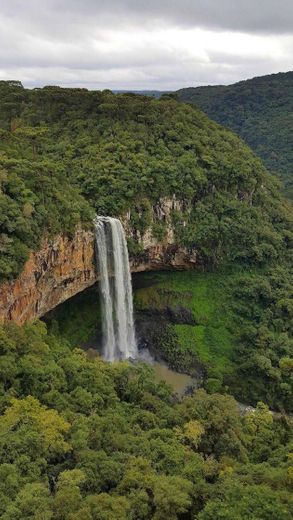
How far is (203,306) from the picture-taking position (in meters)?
34.9

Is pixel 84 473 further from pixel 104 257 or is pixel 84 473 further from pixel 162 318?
pixel 162 318

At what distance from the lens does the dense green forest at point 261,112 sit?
79438mm

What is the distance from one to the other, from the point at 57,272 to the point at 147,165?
36.9 feet

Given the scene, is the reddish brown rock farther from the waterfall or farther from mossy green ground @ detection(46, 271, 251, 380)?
mossy green ground @ detection(46, 271, 251, 380)

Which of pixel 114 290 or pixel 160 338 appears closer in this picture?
pixel 114 290

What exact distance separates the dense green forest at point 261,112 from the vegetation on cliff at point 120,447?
175 feet

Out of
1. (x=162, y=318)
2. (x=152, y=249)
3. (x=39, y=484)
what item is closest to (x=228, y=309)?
(x=162, y=318)

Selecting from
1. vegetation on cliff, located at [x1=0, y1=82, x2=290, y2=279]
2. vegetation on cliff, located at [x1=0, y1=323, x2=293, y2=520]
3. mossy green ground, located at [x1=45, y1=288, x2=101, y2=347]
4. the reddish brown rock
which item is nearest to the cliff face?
the reddish brown rock

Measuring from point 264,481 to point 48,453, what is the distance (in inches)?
261

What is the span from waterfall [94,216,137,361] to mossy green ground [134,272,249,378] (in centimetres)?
313

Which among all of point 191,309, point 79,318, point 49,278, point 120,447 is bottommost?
point 191,309

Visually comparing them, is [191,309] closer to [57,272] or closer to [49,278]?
[57,272]

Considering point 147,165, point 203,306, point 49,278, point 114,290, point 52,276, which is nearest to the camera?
point 49,278

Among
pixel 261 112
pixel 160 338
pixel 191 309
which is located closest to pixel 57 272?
pixel 160 338
